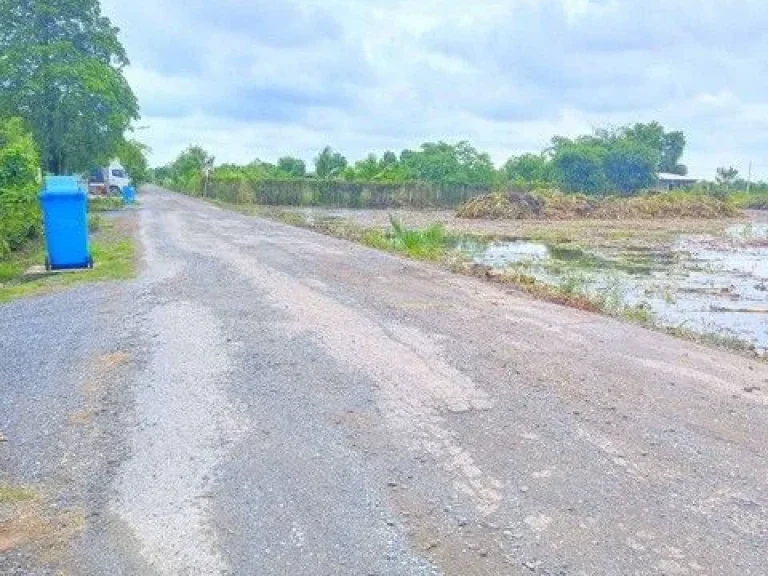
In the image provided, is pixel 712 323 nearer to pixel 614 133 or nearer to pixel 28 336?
pixel 28 336

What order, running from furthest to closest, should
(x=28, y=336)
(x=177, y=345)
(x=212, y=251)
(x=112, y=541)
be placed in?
(x=212, y=251), (x=28, y=336), (x=177, y=345), (x=112, y=541)

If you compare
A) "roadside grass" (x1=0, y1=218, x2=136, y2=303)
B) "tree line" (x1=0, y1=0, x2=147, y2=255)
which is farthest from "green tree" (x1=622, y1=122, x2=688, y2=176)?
"roadside grass" (x1=0, y1=218, x2=136, y2=303)

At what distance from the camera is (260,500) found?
3846 millimetres

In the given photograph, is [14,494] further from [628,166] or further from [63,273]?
[628,166]

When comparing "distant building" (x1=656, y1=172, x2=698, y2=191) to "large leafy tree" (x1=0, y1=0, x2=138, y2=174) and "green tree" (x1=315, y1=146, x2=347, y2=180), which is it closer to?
"green tree" (x1=315, y1=146, x2=347, y2=180)

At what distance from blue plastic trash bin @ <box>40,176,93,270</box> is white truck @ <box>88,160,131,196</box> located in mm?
34828

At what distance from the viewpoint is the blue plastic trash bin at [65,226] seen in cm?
1241

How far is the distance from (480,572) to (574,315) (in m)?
6.49

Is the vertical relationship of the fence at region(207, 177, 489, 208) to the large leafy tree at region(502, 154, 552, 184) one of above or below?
below

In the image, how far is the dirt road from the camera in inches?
134

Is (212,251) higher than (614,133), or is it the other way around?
(614,133)

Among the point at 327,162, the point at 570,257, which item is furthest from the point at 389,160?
the point at 570,257

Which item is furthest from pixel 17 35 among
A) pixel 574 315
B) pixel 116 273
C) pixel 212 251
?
pixel 574 315

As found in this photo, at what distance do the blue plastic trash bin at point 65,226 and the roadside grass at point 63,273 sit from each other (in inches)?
17.3
